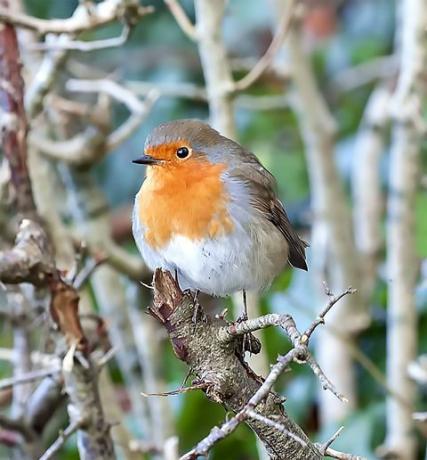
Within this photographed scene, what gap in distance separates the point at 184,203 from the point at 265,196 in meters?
0.24

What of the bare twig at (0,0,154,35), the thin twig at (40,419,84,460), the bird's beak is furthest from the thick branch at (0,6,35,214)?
the thin twig at (40,419,84,460)

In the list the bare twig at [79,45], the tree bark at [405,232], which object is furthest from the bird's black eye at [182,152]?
the tree bark at [405,232]

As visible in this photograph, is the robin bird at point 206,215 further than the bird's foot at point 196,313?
Yes

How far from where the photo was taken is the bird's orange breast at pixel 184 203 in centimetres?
210

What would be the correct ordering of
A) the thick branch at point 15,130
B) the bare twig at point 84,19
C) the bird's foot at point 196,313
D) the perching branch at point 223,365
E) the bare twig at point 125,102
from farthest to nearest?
the bare twig at point 125,102 < the bare twig at point 84,19 < the thick branch at point 15,130 < the bird's foot at point 196,313 < the perching branch at point 223,365

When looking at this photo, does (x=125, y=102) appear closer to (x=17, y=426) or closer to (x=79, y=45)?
(x=79, y=45)

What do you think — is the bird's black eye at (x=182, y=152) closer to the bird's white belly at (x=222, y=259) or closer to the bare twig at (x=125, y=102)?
the bird's white belly at (x=222, y=259)

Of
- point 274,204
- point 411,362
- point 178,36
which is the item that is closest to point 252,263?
point 274,204

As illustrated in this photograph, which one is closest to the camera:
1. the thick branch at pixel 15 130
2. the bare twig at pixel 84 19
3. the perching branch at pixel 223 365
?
the perching branch at pixel 223 365

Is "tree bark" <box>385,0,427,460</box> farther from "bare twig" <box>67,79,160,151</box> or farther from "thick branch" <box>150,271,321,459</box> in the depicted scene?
"thick branch" <box>150,271,321,459</box>

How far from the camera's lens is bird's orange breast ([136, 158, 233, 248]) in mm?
2096

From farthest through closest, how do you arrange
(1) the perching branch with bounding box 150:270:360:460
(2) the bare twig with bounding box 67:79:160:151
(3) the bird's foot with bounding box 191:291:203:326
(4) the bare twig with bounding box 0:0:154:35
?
(2) the bare twig with bounding box 67:79:160:151 < (4) the bare twig with bounding box 0:0:154:35 < (3) the bird's foot with bounding box 191:291:203:326 < (1) the perching branch with bounding box 150:270:360:460

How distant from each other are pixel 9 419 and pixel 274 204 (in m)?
0.78

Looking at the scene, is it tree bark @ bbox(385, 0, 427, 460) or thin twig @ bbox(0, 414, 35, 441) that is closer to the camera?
thin twig @ bbox(0, 414, 35, 441)
